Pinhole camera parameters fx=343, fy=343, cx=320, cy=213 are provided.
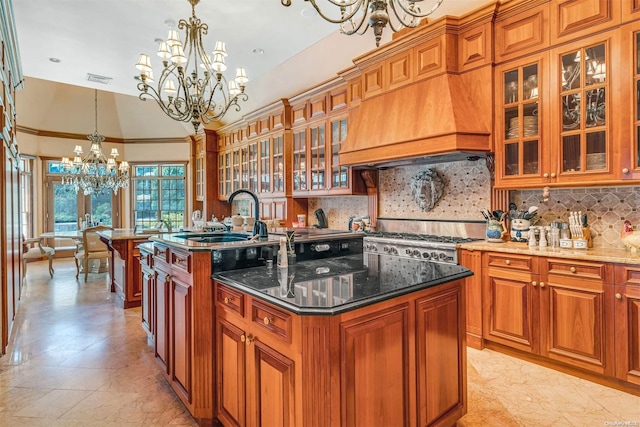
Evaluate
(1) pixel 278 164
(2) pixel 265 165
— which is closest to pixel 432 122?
(1) pixel 278 164

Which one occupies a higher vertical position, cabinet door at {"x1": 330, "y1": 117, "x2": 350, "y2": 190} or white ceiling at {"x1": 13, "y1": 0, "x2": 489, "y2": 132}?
white ceiling at {"x1": 13, "y1": 0, "x2": 489, "y2": 132}

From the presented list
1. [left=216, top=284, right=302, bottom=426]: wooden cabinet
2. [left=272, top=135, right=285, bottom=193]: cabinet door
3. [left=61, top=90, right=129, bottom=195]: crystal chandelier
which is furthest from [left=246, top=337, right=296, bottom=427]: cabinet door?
[left=61, top=90, right=129, bottom=195]: crystal chandelier

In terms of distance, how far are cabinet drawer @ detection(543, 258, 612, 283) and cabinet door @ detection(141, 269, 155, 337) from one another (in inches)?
121

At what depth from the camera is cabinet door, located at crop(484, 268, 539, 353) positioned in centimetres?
273

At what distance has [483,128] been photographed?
3.07 m

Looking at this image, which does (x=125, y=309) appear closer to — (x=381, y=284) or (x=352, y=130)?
(x=352, y=130)

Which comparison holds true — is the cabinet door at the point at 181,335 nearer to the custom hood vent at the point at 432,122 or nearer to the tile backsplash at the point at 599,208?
the custom hood vent at the point at 432,122

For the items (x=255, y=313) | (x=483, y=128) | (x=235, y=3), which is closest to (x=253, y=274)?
(x=255, y=313)

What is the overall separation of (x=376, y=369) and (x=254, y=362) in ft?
1.79

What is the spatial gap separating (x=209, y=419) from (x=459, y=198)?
310 centimetres

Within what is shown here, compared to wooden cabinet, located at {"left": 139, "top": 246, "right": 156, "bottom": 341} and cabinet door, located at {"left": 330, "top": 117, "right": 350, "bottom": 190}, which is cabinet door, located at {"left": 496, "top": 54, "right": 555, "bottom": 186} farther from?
wooden cabinet, located at {"left": 139, "top": 246, "right": 156, "bottom": 341}

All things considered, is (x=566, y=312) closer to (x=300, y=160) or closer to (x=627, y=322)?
(x=627, y=322)

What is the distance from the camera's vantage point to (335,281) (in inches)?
66.4

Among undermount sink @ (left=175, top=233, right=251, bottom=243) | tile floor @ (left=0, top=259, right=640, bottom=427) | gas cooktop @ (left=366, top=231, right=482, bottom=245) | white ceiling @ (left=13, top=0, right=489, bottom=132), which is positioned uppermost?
white ceiling @ (left=13, top=0, right=489, bottom=132)
